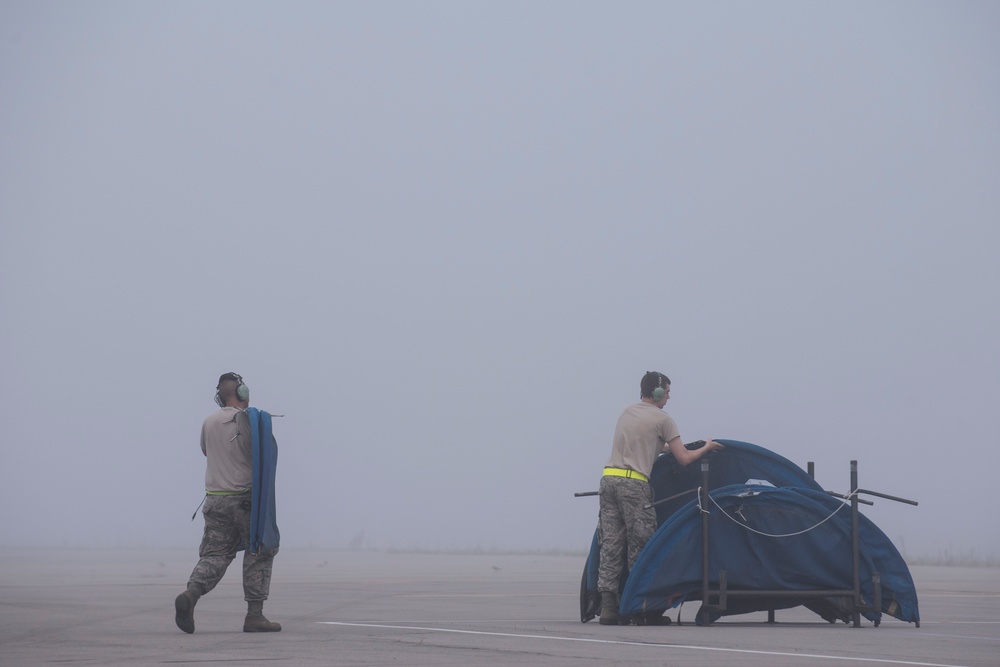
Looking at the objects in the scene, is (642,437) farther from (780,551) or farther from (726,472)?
(780,551)

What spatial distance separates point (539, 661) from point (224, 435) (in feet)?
14.2

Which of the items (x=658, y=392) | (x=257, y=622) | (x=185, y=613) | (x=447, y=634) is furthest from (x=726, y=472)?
(x=185, y=613)

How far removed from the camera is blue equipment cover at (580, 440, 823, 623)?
13.8 meters

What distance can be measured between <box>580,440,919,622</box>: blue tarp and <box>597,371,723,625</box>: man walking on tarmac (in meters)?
0.25

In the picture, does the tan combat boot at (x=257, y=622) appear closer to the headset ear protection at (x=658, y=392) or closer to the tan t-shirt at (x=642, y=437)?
the tan t-shirt at (x=642, y=437)

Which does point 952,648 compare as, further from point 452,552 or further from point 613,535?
point 452,552

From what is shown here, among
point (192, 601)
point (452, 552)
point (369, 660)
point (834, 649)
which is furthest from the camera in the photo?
point (452, 552)

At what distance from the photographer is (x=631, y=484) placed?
13.1 meters

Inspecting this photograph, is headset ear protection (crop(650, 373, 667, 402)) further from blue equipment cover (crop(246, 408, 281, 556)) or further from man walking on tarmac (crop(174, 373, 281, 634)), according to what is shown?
man walking on tarmac (crop(174, 373, 281, 634))

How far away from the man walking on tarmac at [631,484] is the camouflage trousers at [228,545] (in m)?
2.90

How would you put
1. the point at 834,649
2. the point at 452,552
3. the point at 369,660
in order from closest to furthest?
the point at 369,660 < the point at 834,649 < the point at 452,552

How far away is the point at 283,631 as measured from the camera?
39.6ft

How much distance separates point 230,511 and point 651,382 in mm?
3908

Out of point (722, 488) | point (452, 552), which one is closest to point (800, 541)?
point (722, 488)
